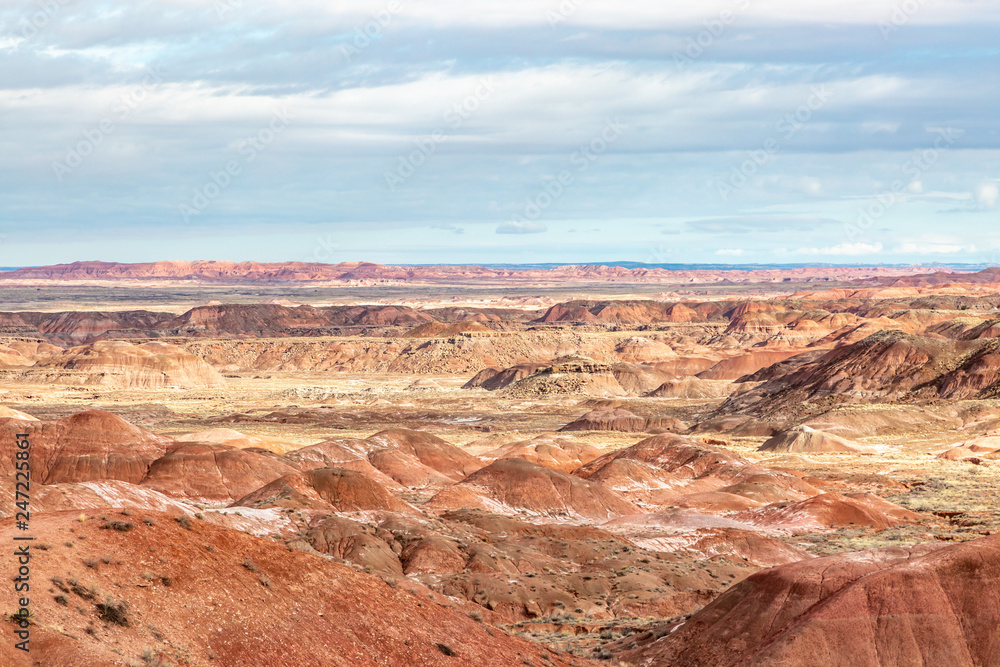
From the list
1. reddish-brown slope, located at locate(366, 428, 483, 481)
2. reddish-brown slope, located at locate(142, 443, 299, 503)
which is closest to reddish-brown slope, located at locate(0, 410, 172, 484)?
reddish-brown slope, located at locate(142, 443, 299, 503)

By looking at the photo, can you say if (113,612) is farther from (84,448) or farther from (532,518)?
(84,448)

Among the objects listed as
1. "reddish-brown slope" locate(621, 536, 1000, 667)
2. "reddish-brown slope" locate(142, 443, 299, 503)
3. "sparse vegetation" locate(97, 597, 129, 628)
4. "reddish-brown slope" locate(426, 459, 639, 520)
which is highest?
"sparse vegetation" locate(97, 597, 129, 628)

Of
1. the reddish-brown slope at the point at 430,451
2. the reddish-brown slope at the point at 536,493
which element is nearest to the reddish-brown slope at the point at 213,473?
the reddish-brown slope at the point at 536,493

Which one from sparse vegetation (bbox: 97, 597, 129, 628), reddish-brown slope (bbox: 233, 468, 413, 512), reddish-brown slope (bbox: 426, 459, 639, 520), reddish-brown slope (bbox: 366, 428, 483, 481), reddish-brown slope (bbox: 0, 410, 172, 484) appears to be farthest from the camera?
reddish-brown slope (bbox: 366, 428, 483, 481)

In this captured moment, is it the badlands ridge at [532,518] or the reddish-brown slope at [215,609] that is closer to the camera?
the reddish-brown slope at [215,609]

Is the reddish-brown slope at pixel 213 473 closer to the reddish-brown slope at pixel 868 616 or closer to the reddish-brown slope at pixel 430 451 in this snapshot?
the reddish-brown slope at pixel 430 451

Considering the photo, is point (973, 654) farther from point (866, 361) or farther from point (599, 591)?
point (866, 361)

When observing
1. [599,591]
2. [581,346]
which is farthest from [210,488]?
[581,346]

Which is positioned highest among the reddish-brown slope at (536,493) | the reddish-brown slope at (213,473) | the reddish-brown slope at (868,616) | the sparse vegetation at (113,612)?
the sparse vegetation at (113,612)

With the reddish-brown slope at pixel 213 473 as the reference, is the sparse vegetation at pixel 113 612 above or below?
above

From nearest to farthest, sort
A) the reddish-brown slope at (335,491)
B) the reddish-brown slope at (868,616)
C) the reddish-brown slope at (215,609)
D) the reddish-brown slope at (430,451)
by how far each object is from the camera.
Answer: the reddish-brown slope at (215,609)
the reddish-brown slope at (868,616)
the reddish-brown slope at (335,491)
the reddish-brown slope at (430,451)

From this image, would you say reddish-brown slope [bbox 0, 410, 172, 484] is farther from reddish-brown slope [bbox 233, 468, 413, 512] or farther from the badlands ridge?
reddish-brown slope [bbox 233, 468, 413, 512]
